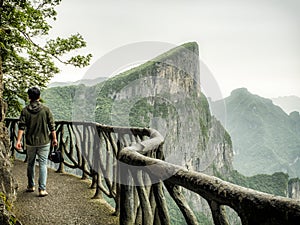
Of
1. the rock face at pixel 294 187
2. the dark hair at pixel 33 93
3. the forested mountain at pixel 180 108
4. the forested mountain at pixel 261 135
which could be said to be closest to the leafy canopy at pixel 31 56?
the dark hair at pixel 33 93

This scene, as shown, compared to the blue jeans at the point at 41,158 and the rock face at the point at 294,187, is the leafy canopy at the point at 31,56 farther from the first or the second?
the rock face at the point at 294,187

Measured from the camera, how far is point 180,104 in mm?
80250

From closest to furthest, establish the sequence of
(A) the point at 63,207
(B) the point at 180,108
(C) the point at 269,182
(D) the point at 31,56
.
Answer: (A) the point at 63,207 < (D) the point at 31,56 < (C) the point at 269,182 < (B) the point at 180,108

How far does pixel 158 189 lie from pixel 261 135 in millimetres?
164052

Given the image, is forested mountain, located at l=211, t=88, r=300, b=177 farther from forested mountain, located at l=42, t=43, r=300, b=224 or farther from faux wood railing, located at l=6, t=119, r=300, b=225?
faux wood railing, located at l=6, t=119, r=300, b=225

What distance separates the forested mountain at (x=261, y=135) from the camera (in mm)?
132875

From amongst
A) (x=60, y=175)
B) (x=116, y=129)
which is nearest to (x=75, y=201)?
(x=116, y=129)

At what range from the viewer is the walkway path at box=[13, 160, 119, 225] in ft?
11.3

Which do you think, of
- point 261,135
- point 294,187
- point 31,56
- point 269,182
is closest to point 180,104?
point 269,182

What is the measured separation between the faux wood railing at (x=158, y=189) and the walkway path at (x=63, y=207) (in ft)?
0.72

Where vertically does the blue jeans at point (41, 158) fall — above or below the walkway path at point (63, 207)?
above

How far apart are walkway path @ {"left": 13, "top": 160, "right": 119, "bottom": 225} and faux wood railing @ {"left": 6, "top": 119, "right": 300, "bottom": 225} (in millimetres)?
220

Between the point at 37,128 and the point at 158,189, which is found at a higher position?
the point at 37,128

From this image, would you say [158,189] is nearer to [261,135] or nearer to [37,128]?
[37,128]
